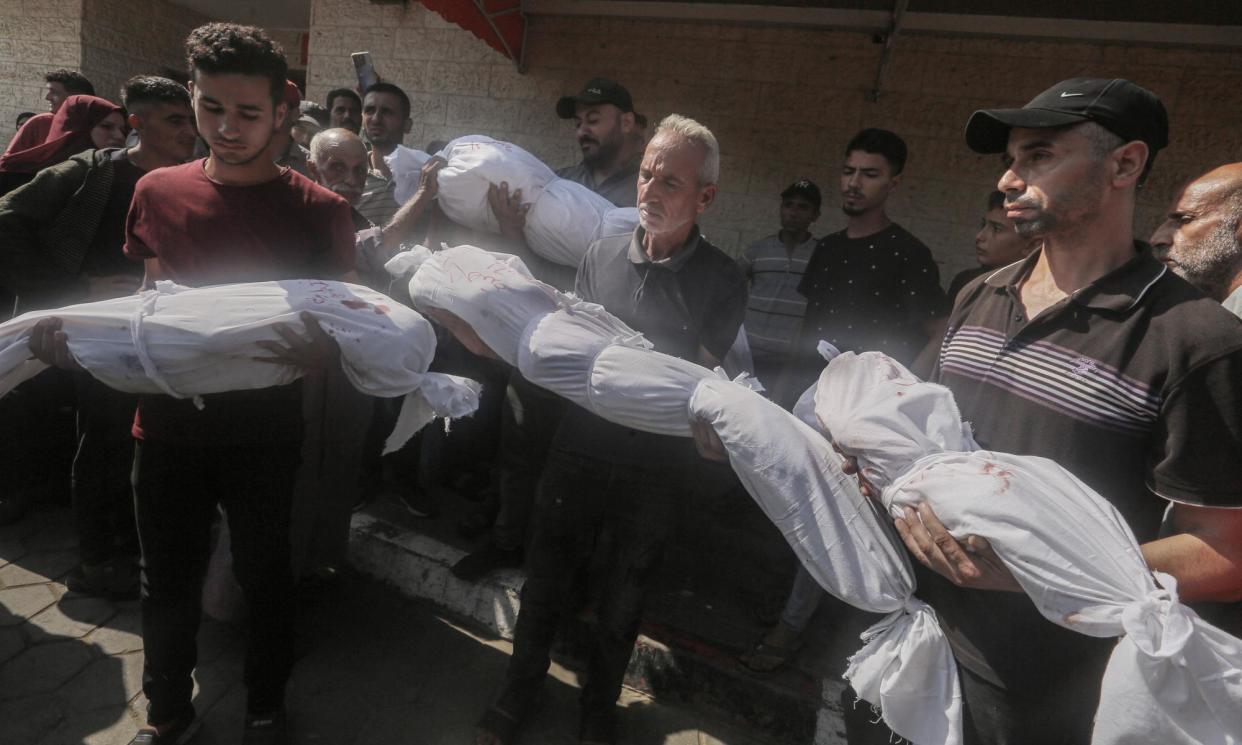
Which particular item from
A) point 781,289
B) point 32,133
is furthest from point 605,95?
point 32,133

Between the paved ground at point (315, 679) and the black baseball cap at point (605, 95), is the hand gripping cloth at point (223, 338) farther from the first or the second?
the black baseball cap at point (605, 95)

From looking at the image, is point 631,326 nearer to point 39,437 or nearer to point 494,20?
point 39,437

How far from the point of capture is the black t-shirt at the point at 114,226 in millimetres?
2445

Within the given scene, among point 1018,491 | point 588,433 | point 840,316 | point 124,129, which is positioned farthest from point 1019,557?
point 124,129

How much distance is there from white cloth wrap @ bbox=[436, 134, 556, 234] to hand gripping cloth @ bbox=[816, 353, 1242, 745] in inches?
72.3

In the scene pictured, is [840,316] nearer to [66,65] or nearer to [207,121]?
[207,121]

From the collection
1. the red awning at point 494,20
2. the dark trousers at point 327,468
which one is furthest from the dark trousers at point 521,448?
the red awning at point 494,20

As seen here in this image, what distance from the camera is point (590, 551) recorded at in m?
2.22

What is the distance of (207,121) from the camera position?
170 cm

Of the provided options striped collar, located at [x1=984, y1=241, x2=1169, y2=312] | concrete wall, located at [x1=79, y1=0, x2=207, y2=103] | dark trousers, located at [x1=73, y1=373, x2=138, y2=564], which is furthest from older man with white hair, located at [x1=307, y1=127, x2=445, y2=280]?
concrete wall, located at [x1=79, y1=0, x2=207, y2=103]

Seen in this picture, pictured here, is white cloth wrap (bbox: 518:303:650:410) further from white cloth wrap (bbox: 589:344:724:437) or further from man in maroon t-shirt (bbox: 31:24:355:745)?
man in maroon t-shirt (bbox: 31:24:355:745)

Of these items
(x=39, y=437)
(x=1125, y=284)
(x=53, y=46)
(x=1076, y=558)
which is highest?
(x=53, y=46)

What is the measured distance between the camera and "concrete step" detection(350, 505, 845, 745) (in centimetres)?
238

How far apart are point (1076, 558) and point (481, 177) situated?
7.85ft
